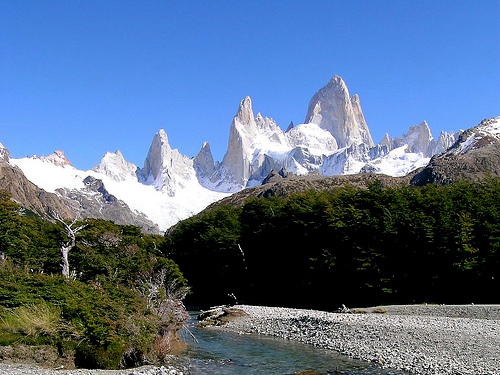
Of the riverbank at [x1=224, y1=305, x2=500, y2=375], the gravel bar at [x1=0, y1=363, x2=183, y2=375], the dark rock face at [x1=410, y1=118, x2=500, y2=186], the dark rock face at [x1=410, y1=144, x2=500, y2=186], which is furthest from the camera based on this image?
the dark rock face at [x1=410, y1=144, x2=500, y2=186]

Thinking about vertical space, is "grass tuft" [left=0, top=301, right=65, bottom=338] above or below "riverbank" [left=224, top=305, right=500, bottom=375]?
above

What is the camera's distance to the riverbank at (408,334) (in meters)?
19.8

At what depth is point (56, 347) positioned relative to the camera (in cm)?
1873

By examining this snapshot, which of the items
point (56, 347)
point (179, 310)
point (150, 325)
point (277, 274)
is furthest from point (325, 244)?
point (56, 347)

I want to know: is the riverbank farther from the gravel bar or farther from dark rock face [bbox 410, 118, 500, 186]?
dark rock face [bbox 410, 118, 500, 186]

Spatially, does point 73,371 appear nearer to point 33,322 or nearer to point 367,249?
point 33,322

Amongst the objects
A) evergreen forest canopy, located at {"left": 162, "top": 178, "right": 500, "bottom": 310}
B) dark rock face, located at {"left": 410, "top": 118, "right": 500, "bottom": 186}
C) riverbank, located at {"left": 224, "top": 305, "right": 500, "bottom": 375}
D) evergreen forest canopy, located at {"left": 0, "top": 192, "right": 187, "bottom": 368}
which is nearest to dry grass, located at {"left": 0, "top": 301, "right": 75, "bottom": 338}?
evergreen forest canopy, located at {"left": 0, "top": 192, "right": 187, "bottom": 368}

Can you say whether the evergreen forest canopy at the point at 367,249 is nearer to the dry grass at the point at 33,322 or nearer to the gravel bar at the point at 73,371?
the gravel bar at the point at 73,371

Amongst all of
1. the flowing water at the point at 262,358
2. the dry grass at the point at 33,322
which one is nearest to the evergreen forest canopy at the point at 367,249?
the flowing water at the point at 262,358

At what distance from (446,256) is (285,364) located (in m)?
25.0

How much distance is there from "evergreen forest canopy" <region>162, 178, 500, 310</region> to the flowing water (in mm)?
19149

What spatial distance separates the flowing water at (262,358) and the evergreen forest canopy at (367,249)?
19149mm

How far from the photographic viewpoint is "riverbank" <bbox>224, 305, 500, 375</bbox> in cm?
1975

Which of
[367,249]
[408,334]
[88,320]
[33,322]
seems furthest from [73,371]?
[367,249]
